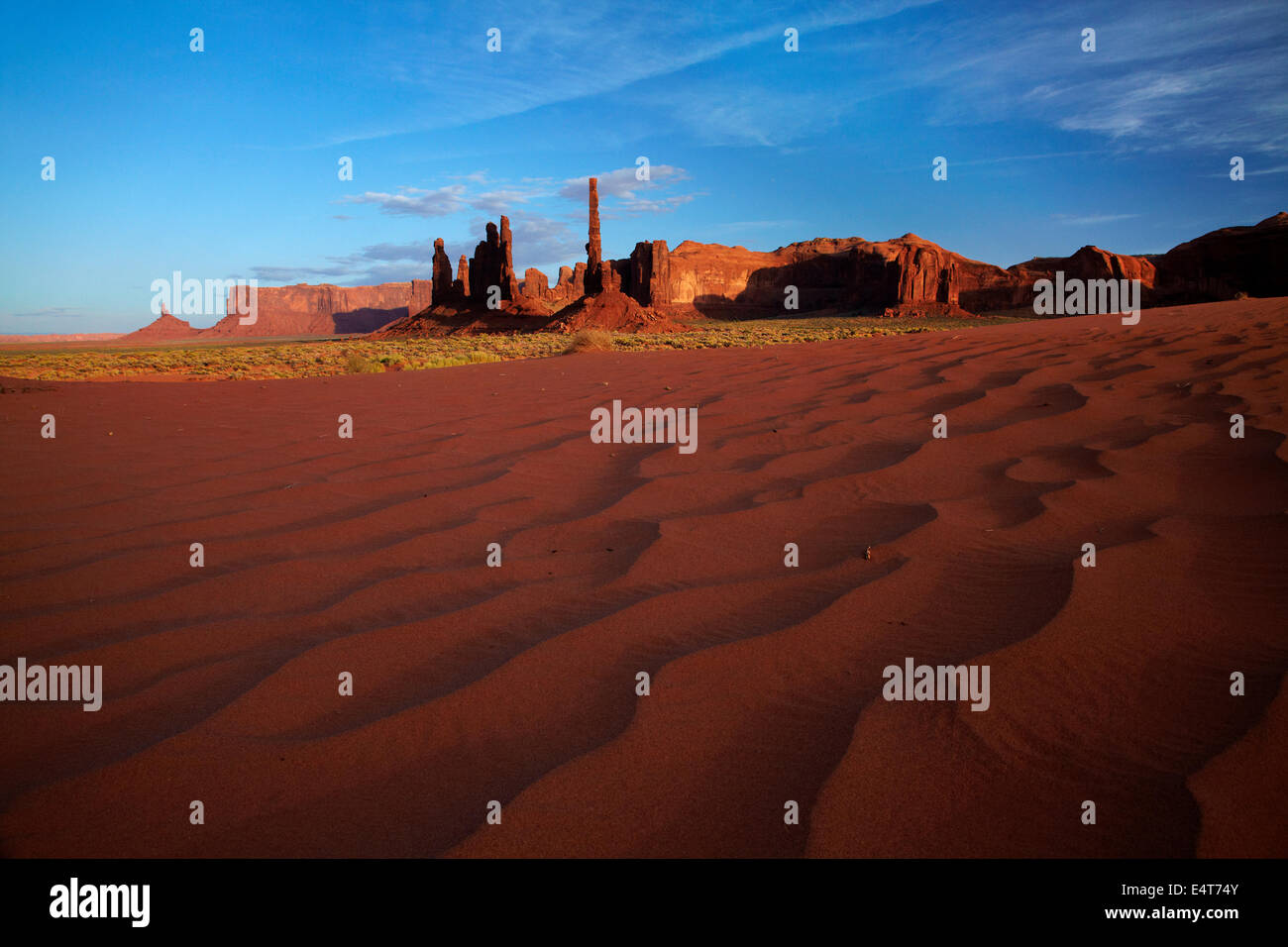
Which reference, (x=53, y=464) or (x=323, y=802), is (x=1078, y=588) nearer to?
(x=323, y=802)

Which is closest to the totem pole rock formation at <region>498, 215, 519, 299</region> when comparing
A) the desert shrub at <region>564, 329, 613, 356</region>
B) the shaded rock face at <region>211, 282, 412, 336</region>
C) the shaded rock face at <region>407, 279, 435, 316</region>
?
the desert shrub at <region>564, 329, 613, 356</region>

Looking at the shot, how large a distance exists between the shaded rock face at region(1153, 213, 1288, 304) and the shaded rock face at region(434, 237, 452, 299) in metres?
68.4

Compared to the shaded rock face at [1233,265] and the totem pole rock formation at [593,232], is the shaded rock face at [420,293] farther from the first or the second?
the shaded rock face at [1233,265]

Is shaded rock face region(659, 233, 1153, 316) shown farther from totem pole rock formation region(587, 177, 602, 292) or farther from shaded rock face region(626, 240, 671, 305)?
totem pole rock formation region(587, 177, 602, 292)

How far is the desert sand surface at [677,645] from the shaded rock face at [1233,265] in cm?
7453

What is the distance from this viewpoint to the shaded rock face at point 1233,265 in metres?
64.1

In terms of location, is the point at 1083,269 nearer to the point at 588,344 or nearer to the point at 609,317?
the point at 609,317

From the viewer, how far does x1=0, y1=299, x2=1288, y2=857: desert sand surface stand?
1336mm

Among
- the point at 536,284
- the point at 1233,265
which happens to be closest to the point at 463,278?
the point at 536,284

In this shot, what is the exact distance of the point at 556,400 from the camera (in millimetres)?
6949

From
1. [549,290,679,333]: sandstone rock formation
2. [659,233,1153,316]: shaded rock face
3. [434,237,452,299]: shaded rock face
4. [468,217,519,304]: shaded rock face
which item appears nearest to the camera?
[549,290,679,333]: sandstone rock formation

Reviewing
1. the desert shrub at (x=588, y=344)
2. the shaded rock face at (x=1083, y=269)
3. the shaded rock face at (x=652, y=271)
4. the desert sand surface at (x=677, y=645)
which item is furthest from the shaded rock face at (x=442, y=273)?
the desert sand surface at (x=677, y=645)
